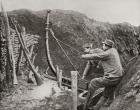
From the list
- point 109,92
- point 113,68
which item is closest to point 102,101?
point 109,92

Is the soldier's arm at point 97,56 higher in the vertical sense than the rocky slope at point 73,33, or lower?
higher

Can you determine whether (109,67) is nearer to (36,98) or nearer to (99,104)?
(99,104)

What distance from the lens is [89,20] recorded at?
16453mm

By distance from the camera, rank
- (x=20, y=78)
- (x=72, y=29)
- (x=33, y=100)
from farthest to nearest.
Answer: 1. (x=72, y=29)
2. (x=20, y=78)
3. (x=33, y=100)

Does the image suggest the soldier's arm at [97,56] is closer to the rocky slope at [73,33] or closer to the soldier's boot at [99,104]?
the soldier's boot at [99,104]

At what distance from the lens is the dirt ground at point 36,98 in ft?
24.3

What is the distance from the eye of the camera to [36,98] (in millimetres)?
7953

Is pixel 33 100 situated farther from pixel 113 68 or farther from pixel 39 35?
pixel 39 35

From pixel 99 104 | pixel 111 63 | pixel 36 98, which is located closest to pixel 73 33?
pixel 36 98

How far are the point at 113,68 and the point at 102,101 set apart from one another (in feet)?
2.68

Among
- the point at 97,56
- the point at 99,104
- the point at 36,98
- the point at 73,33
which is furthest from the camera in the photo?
the point at 73,33

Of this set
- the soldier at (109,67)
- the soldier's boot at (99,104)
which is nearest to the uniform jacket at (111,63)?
the soldier at (109,67)

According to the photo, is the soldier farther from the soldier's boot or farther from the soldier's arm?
the soldier's boot

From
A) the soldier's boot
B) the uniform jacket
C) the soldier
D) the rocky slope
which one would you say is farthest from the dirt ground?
the rocky slope
